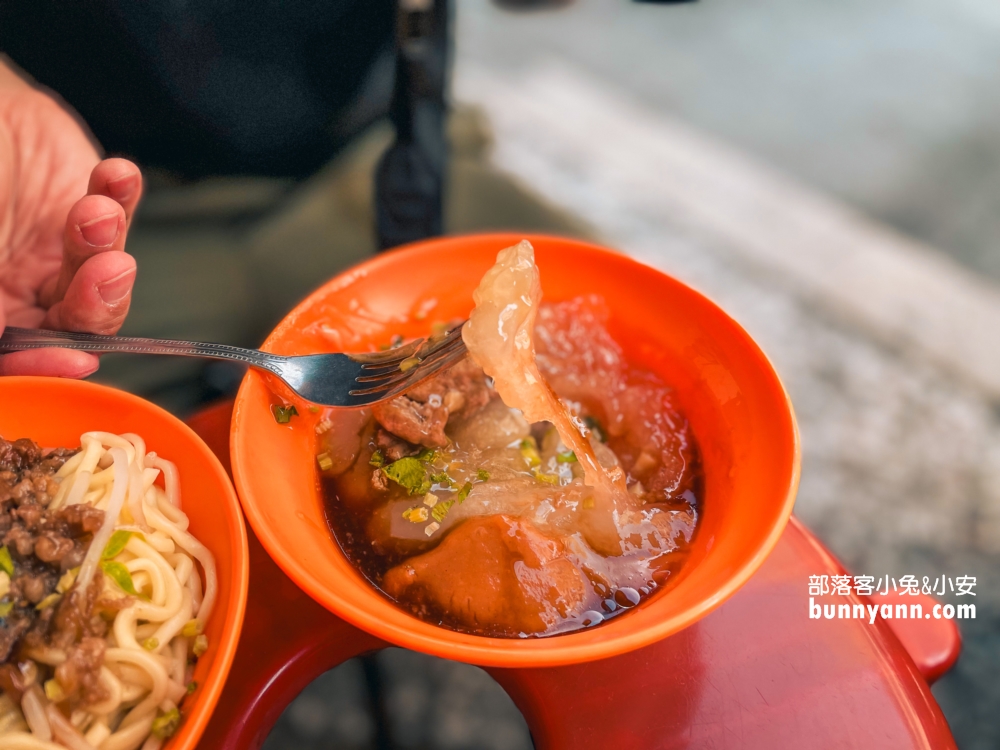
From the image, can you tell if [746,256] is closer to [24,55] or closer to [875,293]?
[875,293]

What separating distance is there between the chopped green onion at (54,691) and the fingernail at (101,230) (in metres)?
0.86

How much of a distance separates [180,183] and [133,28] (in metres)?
0.71

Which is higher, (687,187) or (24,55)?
(24,55)

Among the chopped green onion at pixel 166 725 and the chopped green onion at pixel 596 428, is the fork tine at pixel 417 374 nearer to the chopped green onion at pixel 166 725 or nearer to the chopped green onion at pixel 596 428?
the chopped green onion at pixel 596 428

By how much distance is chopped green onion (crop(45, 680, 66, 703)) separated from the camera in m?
0.94

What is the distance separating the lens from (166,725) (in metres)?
0.94

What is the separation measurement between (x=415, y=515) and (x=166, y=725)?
0.52m

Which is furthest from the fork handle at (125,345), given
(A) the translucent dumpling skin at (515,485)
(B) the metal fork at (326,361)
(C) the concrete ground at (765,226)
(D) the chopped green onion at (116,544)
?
(C) the concrete ground at (765,226)

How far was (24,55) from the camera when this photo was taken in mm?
2092

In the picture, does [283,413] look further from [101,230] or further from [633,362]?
[633,362]

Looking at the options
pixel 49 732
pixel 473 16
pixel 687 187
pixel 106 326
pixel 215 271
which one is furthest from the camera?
pixel 473 16

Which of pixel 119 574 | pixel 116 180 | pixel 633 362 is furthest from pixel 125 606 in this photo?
pixel 633 362

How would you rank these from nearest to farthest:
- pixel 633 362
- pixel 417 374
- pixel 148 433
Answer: pixel 148 433 < pixel 417 374 < pixel 633 362

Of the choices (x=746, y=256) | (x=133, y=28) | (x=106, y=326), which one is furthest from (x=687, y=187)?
(x=106, y=326)
